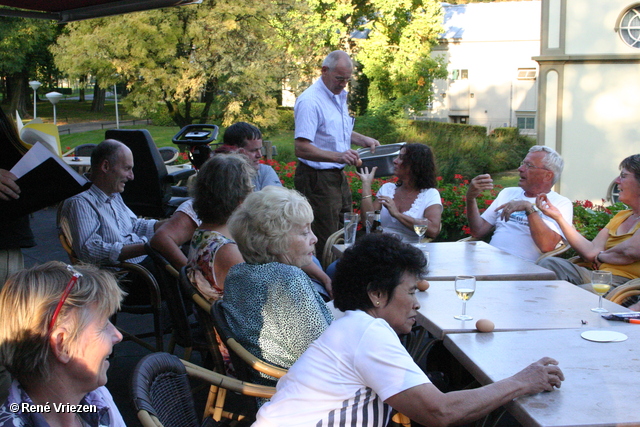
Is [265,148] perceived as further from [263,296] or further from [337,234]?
[263,296]

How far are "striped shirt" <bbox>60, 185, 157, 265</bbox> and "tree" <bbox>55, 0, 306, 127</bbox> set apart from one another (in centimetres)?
1323

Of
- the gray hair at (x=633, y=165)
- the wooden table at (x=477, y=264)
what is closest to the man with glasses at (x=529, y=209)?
the wooden table at (x=477, y=264)

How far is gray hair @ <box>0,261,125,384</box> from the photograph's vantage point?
128cm

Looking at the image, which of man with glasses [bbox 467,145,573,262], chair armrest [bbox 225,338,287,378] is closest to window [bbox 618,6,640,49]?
man with glasses [bbox 467,145,573,262]

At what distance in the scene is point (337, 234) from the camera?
165 inches

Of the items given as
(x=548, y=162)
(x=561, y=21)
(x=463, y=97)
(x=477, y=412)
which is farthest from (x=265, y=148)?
(x=463, y=97)

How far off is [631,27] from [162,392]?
18619 millimetres

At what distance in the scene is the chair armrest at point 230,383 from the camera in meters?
1.88

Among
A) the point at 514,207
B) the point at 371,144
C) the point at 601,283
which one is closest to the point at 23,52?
the point at 371,144

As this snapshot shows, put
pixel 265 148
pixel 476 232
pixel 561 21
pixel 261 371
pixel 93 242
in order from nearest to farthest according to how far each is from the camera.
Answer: pixel 261 371
pixel 93 242
pixel 476 232
pixel 265 148
pixel 561 21

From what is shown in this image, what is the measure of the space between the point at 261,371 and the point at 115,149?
2.20 m

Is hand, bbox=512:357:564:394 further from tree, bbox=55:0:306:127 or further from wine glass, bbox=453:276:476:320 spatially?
tree, bbox=55:0:306:127

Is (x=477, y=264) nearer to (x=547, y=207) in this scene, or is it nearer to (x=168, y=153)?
(x=547, y=207)

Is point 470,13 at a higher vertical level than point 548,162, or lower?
higher
